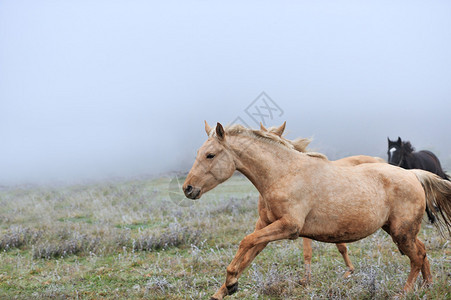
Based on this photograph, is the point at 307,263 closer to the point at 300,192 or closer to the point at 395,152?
the point at 300,192

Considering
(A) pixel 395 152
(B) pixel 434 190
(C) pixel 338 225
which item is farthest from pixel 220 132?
(A) pixel 395 152

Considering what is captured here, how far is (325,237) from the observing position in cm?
429

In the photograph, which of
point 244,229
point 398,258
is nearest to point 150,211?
point 244,229

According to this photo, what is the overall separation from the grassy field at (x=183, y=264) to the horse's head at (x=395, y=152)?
73.6 inches

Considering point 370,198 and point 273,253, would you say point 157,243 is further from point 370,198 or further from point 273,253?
point 370,198

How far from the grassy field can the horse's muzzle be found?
66.9 inches

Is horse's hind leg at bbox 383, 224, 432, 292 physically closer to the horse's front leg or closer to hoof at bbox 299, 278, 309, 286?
hoof at bbox 299, 278, 309, 286

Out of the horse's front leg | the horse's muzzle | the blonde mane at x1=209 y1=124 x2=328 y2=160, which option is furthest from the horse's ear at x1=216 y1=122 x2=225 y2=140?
the horse's front leg

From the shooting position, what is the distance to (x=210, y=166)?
4203 millimetres

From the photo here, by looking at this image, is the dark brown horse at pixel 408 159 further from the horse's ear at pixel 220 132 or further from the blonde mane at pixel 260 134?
the horse's ear at pixel 220 132

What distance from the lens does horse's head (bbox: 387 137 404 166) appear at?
360 inches

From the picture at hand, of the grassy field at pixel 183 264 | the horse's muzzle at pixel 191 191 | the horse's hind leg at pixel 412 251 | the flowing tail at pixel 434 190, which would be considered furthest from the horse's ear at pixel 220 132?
the flowing tail at pixel 434 190

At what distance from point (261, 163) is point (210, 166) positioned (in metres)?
0.62

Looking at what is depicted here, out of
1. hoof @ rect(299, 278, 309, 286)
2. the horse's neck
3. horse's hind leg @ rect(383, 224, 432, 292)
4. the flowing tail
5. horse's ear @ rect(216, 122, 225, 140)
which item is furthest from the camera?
hoof @ rect(299, 278, 309, 286)
